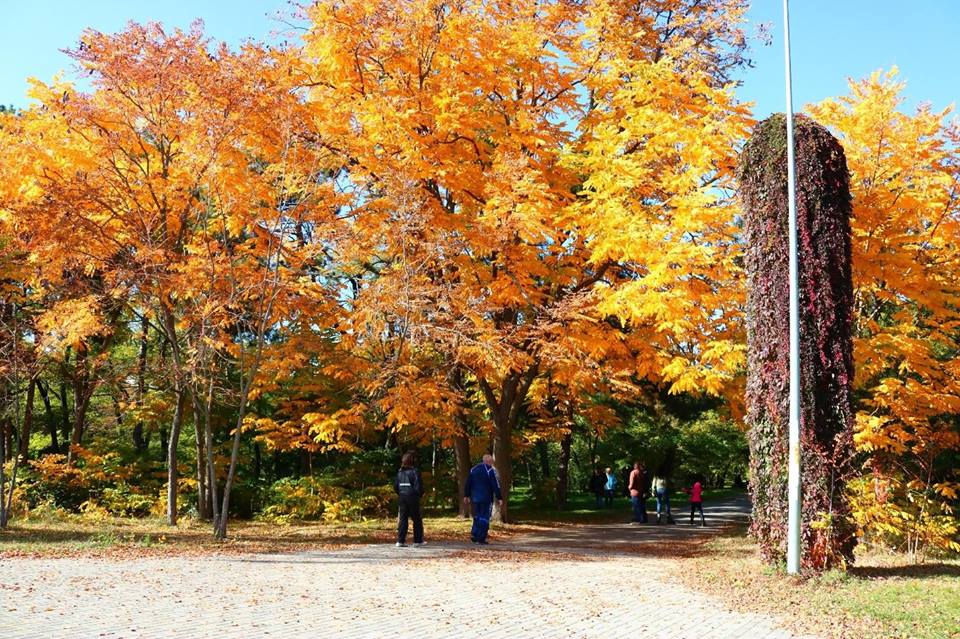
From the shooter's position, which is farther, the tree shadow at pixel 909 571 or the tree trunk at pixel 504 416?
the tree trunk at pixel 504 416

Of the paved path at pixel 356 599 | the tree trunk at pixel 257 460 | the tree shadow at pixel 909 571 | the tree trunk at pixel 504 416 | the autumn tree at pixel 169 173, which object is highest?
the autumn tree at pixel 169 173

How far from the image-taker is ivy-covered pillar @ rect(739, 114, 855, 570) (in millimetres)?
10617

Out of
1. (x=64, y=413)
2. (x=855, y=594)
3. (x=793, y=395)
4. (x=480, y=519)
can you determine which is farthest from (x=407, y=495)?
(x=64, y=413)

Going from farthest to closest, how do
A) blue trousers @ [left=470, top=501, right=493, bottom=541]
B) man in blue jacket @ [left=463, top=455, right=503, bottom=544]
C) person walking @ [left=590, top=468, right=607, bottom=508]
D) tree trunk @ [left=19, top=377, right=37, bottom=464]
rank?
person walking @ [left=590, top=468, right=607, bottom=508], tree trunk @ [left=19, top=377, right=37, bottom=464], blue trousers @ [left=470, top=501, right=493, bottom=541], man in blue jacket @ [left=463, top=455, right=503, bottom=544]

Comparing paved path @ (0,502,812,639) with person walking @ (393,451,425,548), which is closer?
paved path @ (0,502,812,639)

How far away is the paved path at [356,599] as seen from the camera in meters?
6.87

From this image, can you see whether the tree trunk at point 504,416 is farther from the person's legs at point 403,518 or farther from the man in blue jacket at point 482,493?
the person's legs at point 403,518

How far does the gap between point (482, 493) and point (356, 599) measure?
6.02 metres

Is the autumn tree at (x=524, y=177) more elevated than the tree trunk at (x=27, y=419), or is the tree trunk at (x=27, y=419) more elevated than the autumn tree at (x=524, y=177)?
the autumn tree at (x=524, y=177)

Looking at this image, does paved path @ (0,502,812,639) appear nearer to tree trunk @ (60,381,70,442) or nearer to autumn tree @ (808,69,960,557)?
autumn tree @ (808,69,960,557)

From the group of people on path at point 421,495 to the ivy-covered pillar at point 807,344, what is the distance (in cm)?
471

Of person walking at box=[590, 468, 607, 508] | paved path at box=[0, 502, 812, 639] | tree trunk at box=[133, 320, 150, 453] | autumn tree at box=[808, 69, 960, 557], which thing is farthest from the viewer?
person walking at box=[590, 468, 607, 508]

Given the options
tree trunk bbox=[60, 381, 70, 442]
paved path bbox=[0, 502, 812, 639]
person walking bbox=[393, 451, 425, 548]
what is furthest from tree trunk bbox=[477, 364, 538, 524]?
tree trunk bbox=[60, 381, 70, 442]

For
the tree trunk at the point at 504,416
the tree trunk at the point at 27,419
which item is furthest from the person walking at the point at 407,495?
the tree trunk at the point at 27,419
